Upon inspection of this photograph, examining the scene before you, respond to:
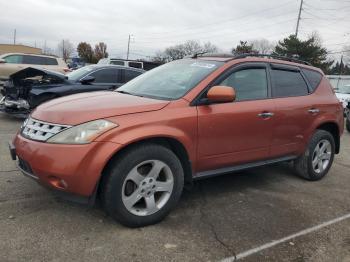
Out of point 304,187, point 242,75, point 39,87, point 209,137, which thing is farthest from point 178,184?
point 39,87

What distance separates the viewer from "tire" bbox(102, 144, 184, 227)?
136 inches

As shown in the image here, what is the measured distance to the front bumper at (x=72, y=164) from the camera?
3.30m

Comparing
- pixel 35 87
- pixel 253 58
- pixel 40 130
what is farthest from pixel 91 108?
pixel 35 87

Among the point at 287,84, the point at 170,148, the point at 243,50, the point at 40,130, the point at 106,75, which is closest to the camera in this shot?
the point at 40,130

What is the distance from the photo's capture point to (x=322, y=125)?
18.8ft

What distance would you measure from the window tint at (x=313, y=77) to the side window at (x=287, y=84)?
16 cm

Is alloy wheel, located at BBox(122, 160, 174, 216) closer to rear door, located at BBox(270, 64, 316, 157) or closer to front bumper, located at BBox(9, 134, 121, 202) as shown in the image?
front bumper, located at BBox(9, 134, 121, 202)

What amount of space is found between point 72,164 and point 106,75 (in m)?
7.48

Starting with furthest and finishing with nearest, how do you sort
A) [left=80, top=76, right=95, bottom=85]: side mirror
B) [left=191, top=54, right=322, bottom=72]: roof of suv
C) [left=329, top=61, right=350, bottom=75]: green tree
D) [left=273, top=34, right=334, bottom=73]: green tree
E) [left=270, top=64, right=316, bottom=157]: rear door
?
1. [left=329, top=61, right=350, bottom=75]: green tree
2. [left=273, top=34, right=334, bottom=73]: green tree
3. [left=80, top=76, right=95, bottom=85]: side mirror
4. [left=270, top=64, right=316, bottom=157]: rear door
5. [left=191, top=54, right=322, bottom=72]: roof of suv

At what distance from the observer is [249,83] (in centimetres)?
469

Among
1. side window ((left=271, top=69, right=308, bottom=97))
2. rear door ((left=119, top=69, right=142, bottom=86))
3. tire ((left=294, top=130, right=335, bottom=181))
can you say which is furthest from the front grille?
rear door ((left=119, top=69, right=142, bottom=86))

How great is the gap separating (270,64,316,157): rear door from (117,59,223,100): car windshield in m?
0.99

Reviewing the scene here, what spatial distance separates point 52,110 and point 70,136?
493 millimetres

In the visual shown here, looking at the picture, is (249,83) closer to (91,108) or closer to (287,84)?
(287,84)
